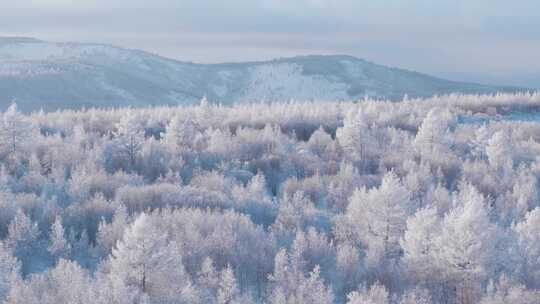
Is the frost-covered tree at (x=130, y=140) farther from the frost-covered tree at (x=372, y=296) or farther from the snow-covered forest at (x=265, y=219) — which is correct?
the frost-covered tree at (x=372, y=296)

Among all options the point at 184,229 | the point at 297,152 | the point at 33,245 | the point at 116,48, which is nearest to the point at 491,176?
the point at 297,152

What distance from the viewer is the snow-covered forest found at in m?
10.8

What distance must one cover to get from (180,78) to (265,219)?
94188mm

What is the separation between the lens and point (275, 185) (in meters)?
20.9

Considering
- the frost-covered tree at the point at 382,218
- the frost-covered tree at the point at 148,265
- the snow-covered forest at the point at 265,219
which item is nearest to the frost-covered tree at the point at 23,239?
the snow-covered forest at the point at 265,219

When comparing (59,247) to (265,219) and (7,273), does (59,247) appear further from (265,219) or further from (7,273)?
(265,219)

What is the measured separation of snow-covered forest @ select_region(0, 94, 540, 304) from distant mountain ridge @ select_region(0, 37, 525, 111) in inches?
1999

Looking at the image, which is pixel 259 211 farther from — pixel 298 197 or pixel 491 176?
pixel 491 176

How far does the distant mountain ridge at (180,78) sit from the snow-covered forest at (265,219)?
50765 mm

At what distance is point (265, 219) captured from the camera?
15703 mm

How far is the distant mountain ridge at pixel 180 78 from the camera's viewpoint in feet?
252

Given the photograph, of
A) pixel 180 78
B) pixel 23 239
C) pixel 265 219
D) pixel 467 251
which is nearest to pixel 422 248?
pixel 467 251

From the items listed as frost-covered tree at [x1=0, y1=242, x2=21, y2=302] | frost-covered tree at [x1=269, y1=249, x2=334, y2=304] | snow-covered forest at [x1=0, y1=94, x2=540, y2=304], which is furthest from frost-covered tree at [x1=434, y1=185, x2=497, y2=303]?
frost-covered tree at [x1=0, y1=242, x2=21, y2=302]

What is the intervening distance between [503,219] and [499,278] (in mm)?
5173
